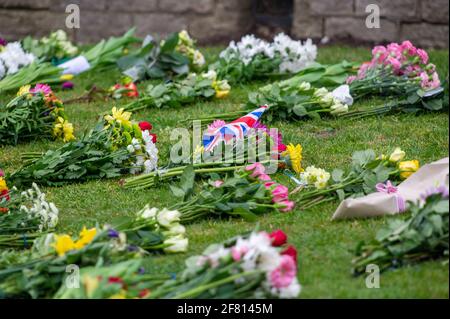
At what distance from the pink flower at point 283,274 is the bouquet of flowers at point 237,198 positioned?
0.89 m


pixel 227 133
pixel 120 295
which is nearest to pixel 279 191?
pixel 227 133

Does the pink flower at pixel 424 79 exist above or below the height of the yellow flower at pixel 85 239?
above

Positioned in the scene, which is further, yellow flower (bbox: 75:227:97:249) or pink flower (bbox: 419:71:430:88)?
pink flower (bbox: 419:71:430:88)

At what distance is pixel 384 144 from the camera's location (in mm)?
4395

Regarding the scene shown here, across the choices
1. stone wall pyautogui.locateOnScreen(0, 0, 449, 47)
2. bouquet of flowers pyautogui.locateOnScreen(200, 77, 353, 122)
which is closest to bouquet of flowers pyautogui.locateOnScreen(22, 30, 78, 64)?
stone wall pyautogui.locateOnScreen(0, 0, 449, 47)

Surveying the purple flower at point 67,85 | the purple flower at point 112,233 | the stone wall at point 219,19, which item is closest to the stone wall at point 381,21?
Answer: the stone wall at point 219,19

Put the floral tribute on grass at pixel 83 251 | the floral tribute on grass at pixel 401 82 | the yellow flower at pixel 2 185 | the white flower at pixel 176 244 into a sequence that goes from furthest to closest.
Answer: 1. the floral tribute on grass at pixel 401 82
2. the yellow flower at pixel 2 185
3. the white flower at pixel 176 244
4. the floral tribute on grass at pixel 83 251

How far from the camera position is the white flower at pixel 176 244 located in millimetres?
3053

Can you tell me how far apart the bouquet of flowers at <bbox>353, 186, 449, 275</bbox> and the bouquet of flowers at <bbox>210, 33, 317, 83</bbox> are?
10.2ft

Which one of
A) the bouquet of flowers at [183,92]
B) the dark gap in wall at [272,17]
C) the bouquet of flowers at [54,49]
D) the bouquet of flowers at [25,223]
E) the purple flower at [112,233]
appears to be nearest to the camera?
the purple flower at [112,233]

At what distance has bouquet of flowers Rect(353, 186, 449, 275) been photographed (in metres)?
2.69

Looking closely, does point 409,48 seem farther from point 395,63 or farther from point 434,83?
point 434,83

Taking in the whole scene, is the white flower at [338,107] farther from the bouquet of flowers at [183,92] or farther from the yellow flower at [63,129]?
the yellow flower at [63,129]

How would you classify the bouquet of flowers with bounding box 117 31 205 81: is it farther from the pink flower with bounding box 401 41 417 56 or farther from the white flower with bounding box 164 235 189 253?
the white flower with bounding box 164 235 189 253
